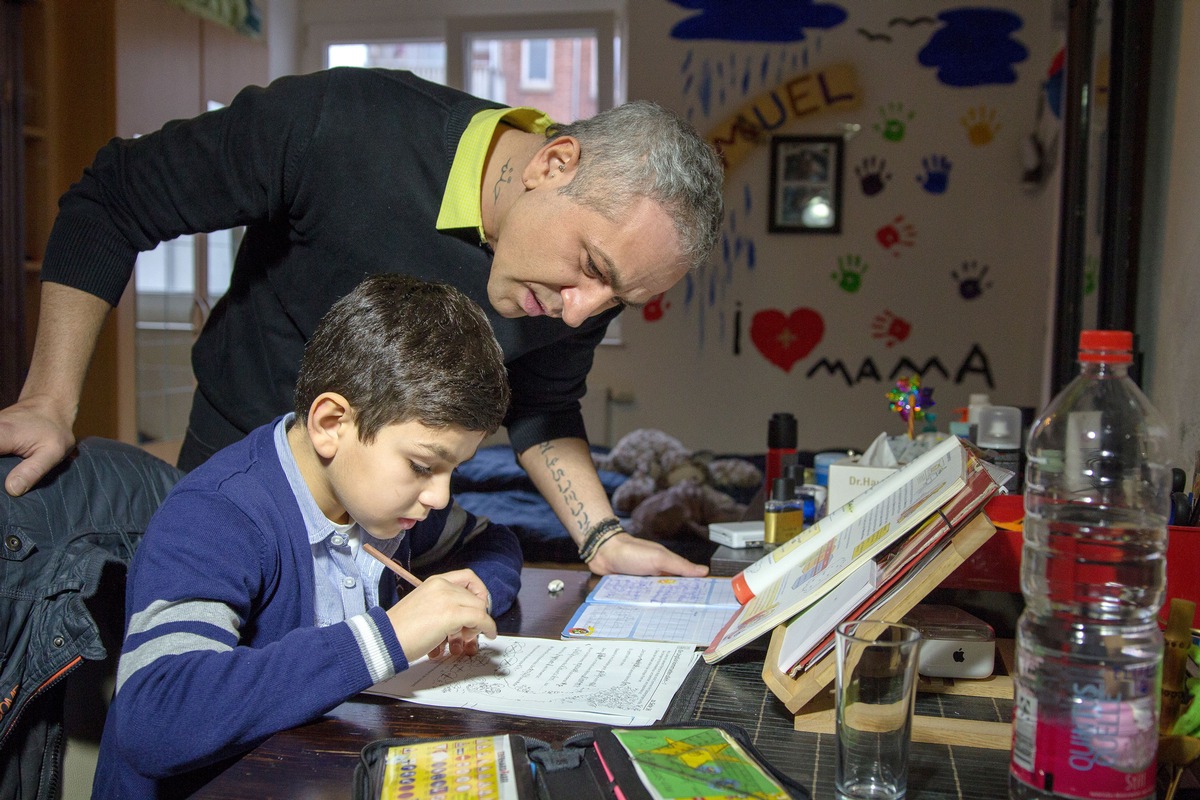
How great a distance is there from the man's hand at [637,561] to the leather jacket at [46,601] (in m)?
0.63

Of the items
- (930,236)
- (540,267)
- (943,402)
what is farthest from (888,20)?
(540,267)

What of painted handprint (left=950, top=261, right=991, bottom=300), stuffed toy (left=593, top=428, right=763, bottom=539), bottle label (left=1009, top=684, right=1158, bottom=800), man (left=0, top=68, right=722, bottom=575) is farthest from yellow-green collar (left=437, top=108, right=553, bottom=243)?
painted handprint (left=950, top=261, right=991, bottom=300)

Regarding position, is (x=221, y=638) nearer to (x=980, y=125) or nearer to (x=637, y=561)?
(x=637, y=561)

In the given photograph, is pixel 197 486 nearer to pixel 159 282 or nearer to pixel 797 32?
pixel 159 282

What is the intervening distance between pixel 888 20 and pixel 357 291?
3.84 m

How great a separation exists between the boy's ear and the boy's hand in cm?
18

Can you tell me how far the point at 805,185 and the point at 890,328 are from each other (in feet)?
2.40

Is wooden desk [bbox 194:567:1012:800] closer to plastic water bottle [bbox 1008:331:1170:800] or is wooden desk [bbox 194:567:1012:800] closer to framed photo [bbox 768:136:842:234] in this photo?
plastic water bottle [bbox 1008:331:1170:800]

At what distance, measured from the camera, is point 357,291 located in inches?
42.1

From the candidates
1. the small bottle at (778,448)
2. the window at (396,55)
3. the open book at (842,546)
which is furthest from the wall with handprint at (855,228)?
the open book at (842,546)

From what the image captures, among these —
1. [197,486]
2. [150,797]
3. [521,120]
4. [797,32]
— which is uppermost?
[797,32]

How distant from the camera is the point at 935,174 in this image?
168 inches

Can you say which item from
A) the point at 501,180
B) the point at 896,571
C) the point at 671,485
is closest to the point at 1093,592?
the point at 896,571

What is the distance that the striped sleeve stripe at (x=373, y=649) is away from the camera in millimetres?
853
